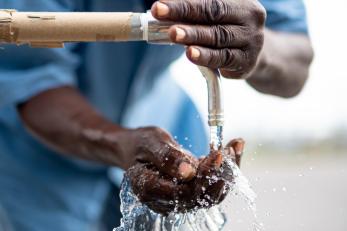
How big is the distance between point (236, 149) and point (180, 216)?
10cm

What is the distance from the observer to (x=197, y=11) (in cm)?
118

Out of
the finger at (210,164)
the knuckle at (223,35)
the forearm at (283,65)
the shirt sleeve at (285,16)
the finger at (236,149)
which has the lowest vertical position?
the finger at (210,164)

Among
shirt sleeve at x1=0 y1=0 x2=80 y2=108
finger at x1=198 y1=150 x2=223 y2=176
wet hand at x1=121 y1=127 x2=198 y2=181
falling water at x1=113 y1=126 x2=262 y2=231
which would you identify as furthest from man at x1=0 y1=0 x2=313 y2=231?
finger at x1=198 y1=150 x2=223 y2=176

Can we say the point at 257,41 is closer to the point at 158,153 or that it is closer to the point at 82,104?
the point at 158,153

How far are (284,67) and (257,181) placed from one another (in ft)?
0.97

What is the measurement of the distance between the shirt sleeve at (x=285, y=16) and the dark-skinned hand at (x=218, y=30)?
Answer: 23.8 inches

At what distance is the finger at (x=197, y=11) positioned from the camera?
116 centimetres

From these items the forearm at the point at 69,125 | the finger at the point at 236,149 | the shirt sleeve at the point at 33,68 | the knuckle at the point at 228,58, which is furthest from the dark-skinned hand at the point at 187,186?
the shirt sleeve at the point at 33,68

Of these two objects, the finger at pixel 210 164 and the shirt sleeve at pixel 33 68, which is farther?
the shirt sleeve at pixel 33 68

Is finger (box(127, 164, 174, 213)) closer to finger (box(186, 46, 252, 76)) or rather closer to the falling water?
the falling water

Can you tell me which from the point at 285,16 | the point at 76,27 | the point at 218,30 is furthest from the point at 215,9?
the point at 285,16

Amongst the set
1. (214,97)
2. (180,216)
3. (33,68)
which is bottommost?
(180,216)

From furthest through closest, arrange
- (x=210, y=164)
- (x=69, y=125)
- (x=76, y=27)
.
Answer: (x=69, y=125) < (x=210, y=164) < (x=76, y=27)

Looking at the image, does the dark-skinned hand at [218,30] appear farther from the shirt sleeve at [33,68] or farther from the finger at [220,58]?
the shirt sleeve at [33,68]
